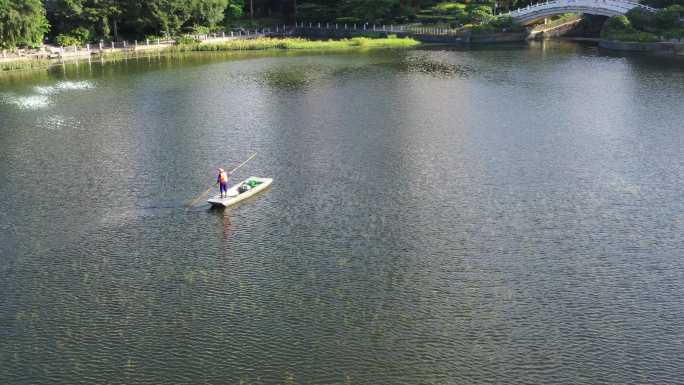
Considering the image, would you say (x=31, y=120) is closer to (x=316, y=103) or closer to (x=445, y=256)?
(x=316, y=103)

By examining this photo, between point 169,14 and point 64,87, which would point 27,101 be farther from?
point 169,14

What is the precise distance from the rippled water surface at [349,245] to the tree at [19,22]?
81.1 feet

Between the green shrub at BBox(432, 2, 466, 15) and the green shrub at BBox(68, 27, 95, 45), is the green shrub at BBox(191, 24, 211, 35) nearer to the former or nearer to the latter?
the green shrub at BBox(68, 27, 95, 45)

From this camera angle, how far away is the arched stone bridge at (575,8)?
103m

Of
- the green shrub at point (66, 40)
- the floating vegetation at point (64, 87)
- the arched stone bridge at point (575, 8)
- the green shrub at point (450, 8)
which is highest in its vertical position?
the green shrub at point (450, 8)

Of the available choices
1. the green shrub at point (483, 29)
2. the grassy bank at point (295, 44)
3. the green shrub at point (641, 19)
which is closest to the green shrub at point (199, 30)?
the grassy bank at point (295, 44)

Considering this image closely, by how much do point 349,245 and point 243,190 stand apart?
860cm

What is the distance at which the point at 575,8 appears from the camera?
106 meters

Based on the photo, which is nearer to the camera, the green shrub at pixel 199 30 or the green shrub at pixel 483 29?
the green shrub at pixel 199 30

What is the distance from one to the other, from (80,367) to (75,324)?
9.22ft

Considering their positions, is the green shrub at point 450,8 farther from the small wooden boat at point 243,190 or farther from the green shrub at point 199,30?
the small wooden boat at point 243,190

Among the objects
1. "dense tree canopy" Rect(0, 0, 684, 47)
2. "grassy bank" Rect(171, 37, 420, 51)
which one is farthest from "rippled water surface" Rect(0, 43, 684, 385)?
"grassy bank" Rect(171, 37, 420, 51)

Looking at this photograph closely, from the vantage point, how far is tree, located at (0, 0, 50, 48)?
269 ft

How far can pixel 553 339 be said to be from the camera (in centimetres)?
2452
